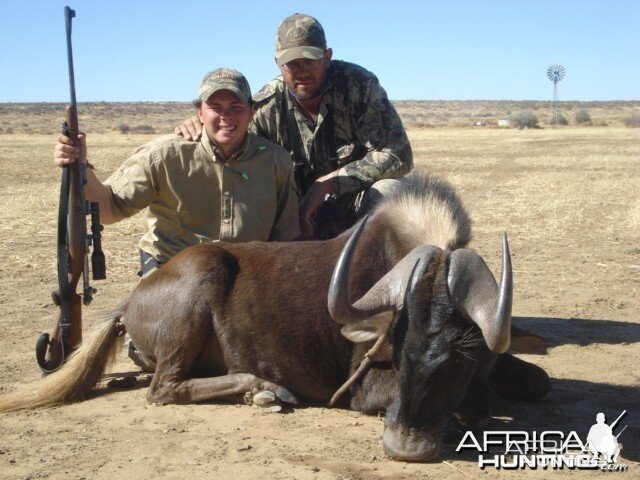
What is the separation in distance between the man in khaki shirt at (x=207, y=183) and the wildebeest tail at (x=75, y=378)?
34.3 inches

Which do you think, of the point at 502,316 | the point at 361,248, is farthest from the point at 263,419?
the point at 502,316

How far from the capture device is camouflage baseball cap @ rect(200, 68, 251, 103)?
6.18 meters

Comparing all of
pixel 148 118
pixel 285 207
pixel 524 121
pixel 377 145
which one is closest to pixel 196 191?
pixel 285 207

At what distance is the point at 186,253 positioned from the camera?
5.83 metres

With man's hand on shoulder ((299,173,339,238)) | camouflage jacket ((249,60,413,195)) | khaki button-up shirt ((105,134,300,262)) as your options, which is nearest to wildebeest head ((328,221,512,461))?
khaki button-up shirt ((105,134,300,262))

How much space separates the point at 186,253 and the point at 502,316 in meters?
2.53

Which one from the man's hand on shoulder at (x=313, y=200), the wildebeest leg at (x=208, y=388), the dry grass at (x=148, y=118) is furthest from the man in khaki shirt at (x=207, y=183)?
the dry grass at (x=148, y=118)

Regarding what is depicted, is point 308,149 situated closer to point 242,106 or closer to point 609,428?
point 242,106

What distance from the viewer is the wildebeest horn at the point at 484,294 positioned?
4062mm

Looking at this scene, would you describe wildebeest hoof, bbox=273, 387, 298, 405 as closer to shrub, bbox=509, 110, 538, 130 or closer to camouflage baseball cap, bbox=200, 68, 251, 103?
camouflage baseball cap, bbox=200, 68, 251, 103

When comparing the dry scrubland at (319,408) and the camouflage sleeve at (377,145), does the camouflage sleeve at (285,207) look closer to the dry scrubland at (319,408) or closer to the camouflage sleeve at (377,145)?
the camouflage sleeve at (377,145)

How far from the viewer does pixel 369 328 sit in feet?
15.3

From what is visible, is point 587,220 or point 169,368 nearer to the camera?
point 169,368

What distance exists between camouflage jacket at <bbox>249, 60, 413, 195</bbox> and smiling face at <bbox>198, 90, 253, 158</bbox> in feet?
4.02
